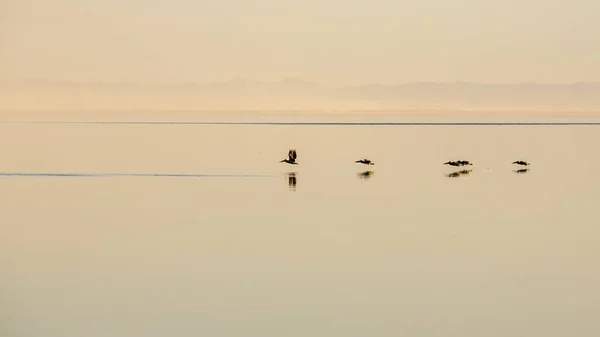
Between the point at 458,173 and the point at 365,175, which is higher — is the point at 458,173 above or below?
above

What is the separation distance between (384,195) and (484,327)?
15.1 meters

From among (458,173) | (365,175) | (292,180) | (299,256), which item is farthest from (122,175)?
(299,256)

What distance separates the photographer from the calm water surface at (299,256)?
1352cm

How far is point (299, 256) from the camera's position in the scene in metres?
18.0

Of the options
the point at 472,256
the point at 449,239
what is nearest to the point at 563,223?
the point at 449,239

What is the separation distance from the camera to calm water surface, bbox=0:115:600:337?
13.5 metres

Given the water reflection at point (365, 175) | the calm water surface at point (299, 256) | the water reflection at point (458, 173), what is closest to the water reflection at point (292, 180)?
the calm water surface at point (299, 256)

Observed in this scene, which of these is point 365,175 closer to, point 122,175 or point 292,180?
point 292,180

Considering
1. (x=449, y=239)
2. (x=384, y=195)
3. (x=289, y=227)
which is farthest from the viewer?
(x=384, y=195)

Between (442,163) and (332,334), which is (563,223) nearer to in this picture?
(332,334)

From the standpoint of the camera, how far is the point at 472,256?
18.0 metres

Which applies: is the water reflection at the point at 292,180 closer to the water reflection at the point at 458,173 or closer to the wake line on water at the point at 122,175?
the wake line on water at the point at 122,175

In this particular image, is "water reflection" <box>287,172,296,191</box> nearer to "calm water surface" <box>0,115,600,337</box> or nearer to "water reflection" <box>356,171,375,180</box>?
"calm water surface" <box>0,115,600,337</box>

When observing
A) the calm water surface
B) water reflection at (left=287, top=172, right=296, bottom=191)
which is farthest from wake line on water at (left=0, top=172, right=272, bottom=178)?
water reflection at (left=287, top=172, right=296, bottom=191)
